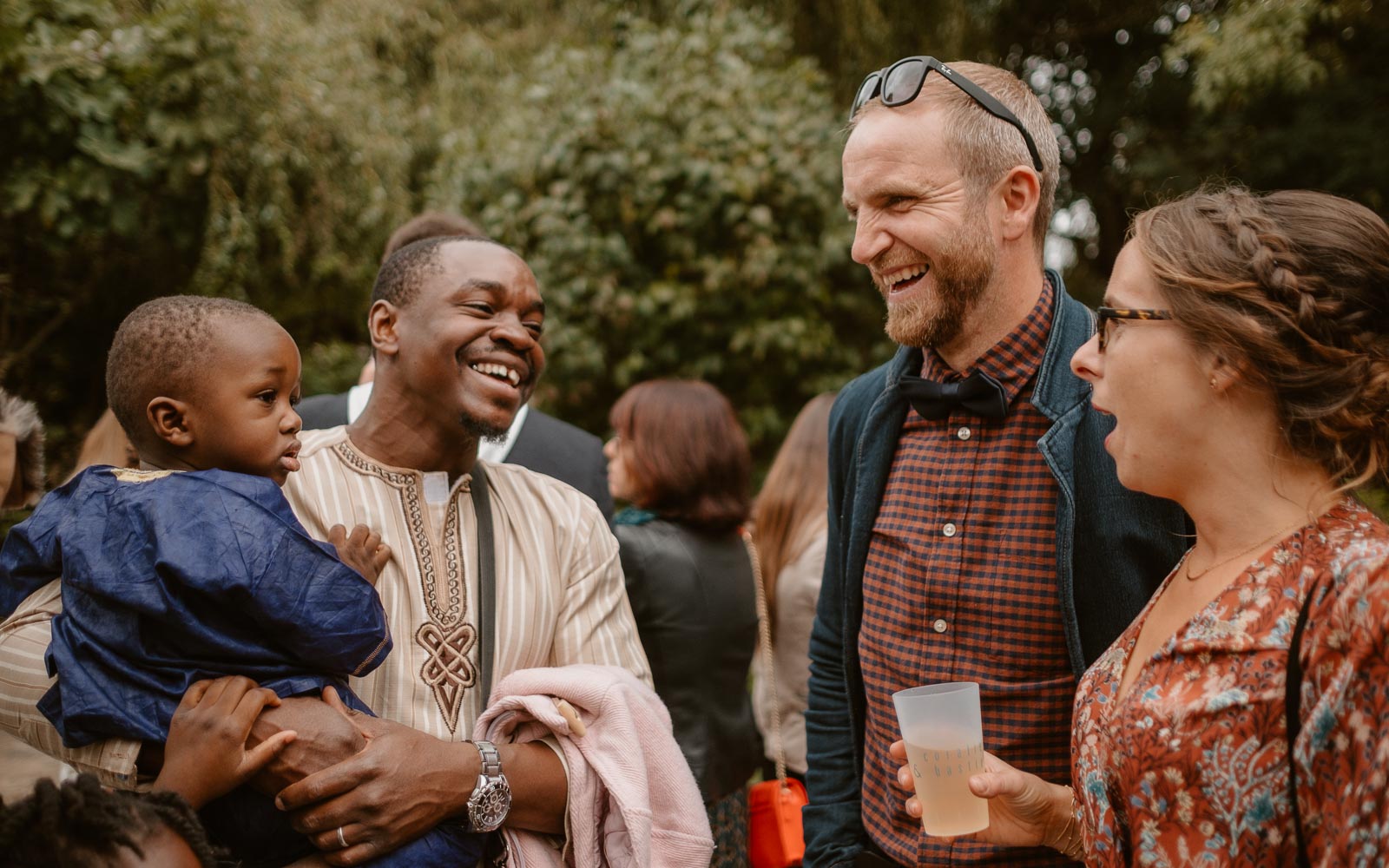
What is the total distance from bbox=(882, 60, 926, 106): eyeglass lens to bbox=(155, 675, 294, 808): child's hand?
1.84m

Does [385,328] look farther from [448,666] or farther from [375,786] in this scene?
[375,786]

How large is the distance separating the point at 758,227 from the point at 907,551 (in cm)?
498

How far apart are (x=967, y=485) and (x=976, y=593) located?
0.24 meters

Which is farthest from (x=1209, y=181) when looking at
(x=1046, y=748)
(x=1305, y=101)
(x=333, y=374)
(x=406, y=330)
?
(x=1305, y=101)

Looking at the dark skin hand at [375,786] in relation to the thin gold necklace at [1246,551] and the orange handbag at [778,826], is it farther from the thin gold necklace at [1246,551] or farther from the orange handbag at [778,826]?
the orange handbag at [778,826]

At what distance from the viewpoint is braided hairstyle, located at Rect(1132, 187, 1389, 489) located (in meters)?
1.57

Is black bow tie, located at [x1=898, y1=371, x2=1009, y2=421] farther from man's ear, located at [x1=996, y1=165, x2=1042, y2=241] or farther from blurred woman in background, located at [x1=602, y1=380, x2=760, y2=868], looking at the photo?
blurred woman in background, located at [x1=602, y1=380, x2=760, y2=868]

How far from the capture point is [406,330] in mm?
2475

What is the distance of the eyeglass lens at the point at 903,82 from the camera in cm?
240

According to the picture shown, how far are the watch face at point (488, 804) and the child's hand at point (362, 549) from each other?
47 centimetres

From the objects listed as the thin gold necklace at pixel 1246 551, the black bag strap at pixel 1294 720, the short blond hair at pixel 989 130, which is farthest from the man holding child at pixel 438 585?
the black bag strap at pixel 1294 720

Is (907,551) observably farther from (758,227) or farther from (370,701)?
(758,227)

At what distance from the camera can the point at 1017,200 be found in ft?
7.95

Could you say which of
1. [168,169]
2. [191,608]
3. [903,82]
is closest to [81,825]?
[191,608]
